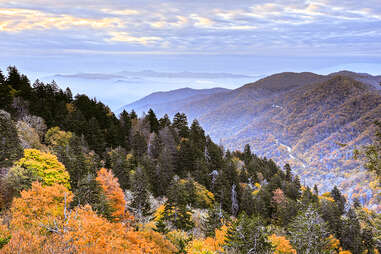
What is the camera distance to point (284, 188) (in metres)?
80.1

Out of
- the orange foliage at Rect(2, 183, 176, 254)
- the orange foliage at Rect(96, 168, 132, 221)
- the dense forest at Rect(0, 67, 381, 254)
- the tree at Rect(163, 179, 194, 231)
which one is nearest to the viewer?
the orange foliage at Rect(2, 183, 176, 254)

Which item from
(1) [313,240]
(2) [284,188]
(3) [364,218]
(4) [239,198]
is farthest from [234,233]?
(2) [284,188]

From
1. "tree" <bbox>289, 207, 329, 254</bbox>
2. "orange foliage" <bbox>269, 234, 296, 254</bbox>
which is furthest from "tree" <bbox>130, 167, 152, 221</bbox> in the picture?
"tree" <bbox>289, 207, 329, 254</bbox>

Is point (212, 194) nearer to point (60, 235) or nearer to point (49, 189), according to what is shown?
point (49, 189)

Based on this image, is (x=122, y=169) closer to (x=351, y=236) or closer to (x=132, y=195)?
(x=132, y=195)

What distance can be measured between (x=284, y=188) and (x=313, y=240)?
43.8m

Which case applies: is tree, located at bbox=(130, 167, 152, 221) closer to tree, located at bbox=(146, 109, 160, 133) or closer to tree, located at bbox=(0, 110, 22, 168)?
tree, located at bbox=(0, 110, 22, 168)

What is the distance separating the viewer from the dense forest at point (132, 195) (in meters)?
23.4

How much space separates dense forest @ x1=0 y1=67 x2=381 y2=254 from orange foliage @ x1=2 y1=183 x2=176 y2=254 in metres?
0.10

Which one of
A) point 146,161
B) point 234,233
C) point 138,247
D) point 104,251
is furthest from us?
point 146,161

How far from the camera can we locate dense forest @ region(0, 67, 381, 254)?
23.4 metres

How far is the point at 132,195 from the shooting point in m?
48.2

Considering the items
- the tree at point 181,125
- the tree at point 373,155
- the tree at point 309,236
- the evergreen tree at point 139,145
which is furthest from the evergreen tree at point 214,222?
the tree at point 181,125

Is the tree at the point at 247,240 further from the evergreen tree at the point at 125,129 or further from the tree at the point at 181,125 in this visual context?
the tree at the point at 181,125
